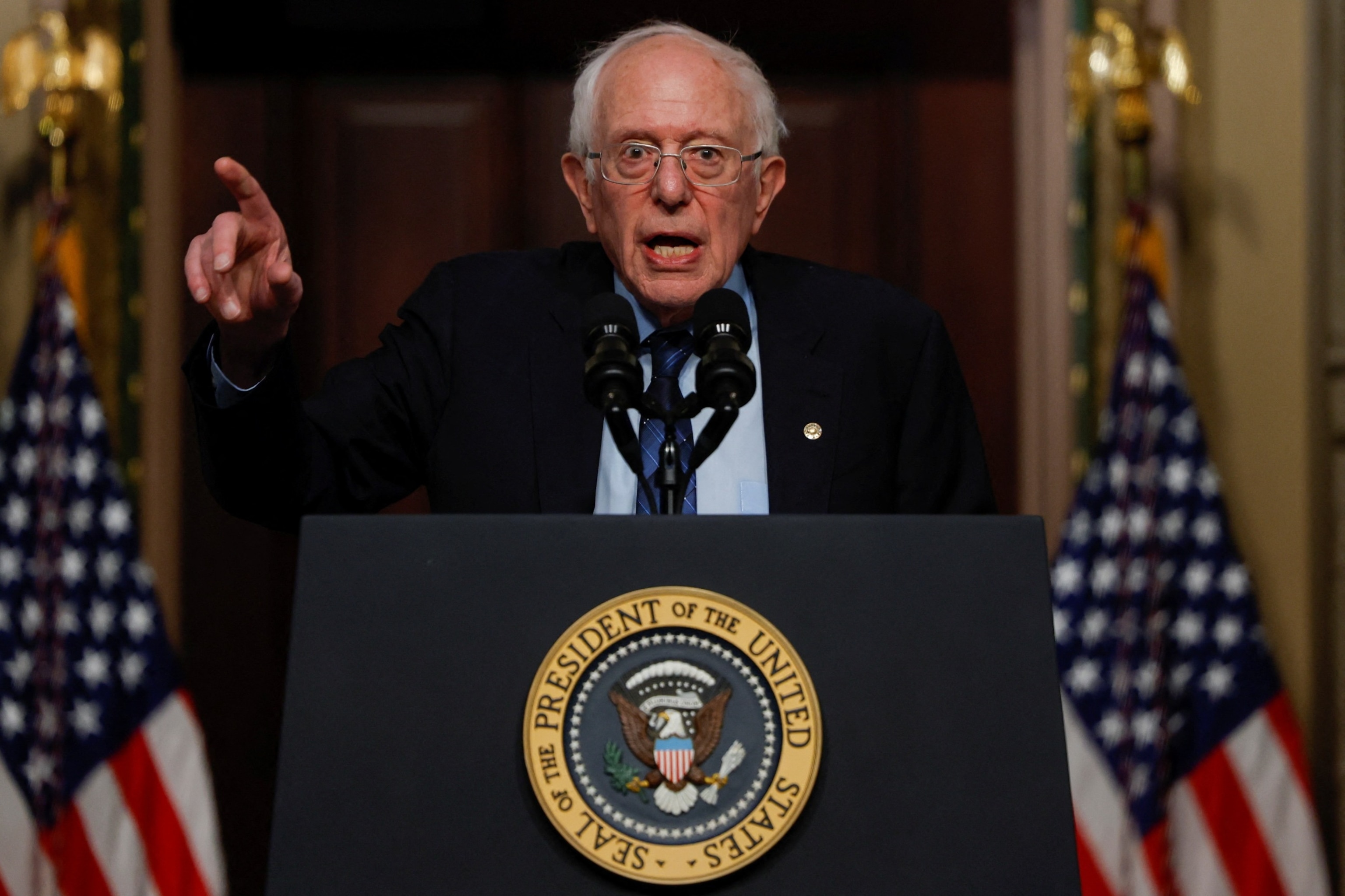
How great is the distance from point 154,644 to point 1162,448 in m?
2.39

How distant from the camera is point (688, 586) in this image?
1111mm

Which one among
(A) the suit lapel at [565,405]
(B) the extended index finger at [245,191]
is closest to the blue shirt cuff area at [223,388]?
(B) the extended index finger at [245,191]

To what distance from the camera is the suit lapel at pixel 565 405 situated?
5.43 ft

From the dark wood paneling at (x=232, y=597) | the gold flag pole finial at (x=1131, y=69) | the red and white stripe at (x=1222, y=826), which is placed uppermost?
the gold flag pole finial at (x=1131, y=69)

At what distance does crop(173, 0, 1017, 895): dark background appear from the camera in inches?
145

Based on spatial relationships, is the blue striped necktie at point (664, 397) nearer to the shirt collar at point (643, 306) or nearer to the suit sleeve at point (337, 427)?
the shirt collar at point (643, 306)

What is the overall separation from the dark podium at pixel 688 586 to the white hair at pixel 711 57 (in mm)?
940

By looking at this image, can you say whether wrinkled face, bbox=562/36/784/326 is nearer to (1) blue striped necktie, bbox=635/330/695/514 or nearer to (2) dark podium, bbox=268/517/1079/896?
(1) blue striped necktie, bbox=635/330/695/514

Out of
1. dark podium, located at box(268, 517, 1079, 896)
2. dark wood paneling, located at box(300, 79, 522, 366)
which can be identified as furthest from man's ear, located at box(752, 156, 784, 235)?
dark wood paneling, located at box(300, 79, 522, 366)

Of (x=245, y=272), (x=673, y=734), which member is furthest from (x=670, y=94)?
(x=673, y=734)

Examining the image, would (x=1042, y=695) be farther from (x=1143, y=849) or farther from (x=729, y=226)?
(x=1143, y=849)

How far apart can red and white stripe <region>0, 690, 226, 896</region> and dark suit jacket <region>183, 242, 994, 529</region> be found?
1603 millimetres

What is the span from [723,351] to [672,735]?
38 centimetres

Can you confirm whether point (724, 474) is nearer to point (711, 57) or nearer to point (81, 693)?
point (711, 57)
